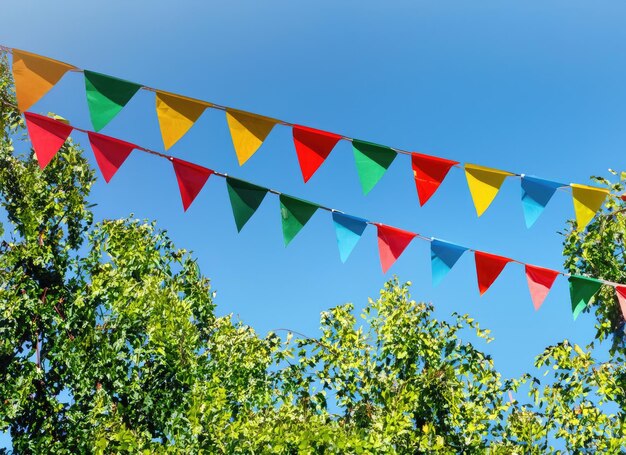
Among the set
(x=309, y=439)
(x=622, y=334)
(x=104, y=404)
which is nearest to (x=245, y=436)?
(x=309, y=439)

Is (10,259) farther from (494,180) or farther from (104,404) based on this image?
(494,180)

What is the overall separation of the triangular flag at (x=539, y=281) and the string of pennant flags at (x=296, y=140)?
769mm

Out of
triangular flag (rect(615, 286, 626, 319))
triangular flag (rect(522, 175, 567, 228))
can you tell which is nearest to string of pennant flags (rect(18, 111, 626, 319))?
triangular flag (rect(522, 175, 567, 228))

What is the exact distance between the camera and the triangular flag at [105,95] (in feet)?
20.7

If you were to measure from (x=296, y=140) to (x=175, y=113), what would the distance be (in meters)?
1.27

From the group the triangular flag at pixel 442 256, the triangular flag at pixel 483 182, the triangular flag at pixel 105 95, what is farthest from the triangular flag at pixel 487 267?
the triangular flag at pixel 105 95

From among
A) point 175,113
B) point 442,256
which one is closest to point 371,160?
point 442,256

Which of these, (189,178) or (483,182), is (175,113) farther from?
(483,182)

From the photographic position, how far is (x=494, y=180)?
23.0 feet

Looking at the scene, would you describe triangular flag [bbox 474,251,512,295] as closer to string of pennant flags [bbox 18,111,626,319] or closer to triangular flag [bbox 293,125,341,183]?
string of pennant flags [bbox 18,111,626,319]

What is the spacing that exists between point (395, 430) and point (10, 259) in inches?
313

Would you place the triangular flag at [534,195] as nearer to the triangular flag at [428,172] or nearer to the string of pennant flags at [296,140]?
the string of pennant flags at [296,140]

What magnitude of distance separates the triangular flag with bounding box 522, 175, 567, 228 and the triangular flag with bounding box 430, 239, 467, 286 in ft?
2.69

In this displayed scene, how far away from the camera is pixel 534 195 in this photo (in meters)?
7.16
